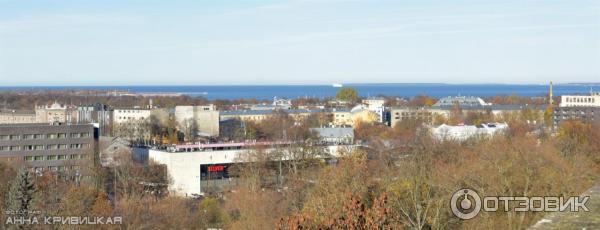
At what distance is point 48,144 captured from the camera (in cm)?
4131

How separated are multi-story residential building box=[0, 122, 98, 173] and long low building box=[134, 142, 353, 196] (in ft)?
14.2

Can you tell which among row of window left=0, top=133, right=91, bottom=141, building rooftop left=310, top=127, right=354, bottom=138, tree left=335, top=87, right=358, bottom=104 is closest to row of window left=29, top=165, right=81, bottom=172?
row of window left=0, top=133, right=91, bottom=141

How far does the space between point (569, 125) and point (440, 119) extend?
18622mm

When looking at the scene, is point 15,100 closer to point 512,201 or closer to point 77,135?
point 77,135

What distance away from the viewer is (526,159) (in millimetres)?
20188

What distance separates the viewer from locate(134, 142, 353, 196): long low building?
3578 centimetres

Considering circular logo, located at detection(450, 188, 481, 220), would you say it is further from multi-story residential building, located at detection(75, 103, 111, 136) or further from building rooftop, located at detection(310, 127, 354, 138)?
multi-story residential building, located at detection(75, 103, 111, 136)

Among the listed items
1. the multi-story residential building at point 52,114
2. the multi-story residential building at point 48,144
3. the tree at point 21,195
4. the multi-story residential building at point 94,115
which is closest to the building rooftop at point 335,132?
the multi-story residential building at point 48,144

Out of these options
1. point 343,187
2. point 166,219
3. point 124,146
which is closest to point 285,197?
point 166,219

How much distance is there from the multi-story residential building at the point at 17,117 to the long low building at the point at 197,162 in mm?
35497

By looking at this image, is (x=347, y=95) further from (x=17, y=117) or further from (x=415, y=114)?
(x=17, y=117)

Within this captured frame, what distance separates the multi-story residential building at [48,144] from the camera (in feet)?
133

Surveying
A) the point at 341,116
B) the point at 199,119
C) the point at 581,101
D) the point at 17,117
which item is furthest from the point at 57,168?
the point at 581,101

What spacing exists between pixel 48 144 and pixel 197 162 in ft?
33.0
